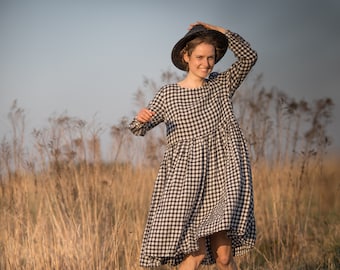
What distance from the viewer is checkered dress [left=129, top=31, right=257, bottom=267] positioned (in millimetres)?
2752

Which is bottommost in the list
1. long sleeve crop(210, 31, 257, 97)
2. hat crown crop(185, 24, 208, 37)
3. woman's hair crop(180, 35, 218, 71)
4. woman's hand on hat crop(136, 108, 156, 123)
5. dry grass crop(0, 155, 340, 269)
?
dry grass crop(0, 155, 340, 269)

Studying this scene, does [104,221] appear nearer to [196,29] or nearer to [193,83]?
[193,83]

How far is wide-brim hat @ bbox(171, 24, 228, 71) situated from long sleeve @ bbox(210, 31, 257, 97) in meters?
0.04

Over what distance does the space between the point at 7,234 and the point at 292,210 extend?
217 centimetres

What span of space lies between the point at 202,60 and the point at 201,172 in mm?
557

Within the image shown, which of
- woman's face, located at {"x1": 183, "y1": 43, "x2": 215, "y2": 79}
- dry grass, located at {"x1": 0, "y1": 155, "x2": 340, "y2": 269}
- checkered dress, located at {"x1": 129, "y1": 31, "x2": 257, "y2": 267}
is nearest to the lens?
checkered dress, located at {"x1": 129, "y1": 31, "x2": 257, "y2": 267}

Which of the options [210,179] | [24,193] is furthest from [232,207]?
[24,193]

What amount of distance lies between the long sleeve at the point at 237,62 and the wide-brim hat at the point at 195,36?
0.14 feet

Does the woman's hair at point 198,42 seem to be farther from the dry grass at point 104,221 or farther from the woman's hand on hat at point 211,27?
the dry grass at point 104,221

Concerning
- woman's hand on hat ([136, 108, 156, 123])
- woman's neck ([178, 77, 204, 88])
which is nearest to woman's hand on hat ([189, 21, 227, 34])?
woman's neck ([178, 77, 204, 88])

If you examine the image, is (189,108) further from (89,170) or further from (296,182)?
(296,182)

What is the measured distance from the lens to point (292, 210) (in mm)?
4605

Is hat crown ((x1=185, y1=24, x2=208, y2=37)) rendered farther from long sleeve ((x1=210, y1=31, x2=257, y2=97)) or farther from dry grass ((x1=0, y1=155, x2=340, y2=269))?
dry grass ((x1=0, y1=155, x2=340, y2=269))

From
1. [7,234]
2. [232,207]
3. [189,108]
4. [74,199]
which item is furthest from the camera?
[74,199]
